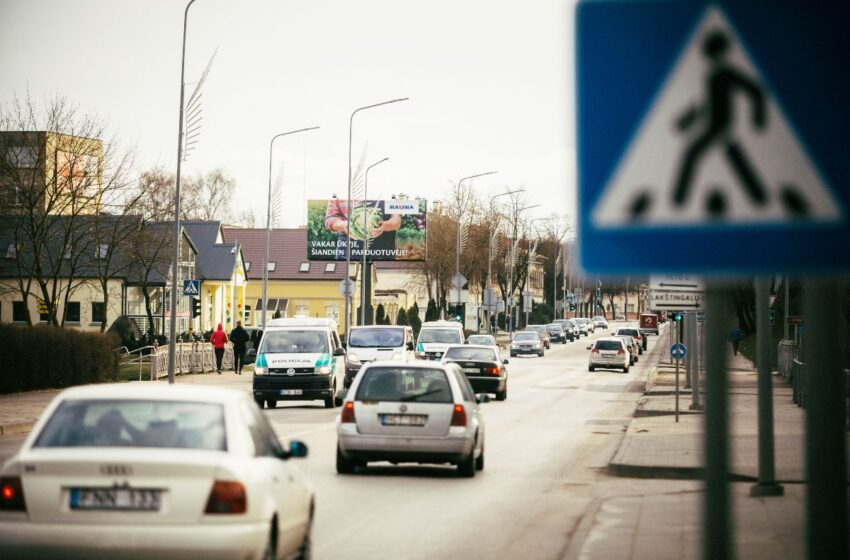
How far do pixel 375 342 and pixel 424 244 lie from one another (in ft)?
163

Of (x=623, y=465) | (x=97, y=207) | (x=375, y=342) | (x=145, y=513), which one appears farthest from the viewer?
(x=97, y=207)

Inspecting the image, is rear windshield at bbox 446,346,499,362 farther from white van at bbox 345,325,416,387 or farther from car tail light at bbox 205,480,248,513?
car tail light at bbox 205,480,248,513

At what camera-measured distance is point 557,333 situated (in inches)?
4461

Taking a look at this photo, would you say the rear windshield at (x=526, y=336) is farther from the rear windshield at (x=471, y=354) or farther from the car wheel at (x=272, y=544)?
the car wheel at (x=272, y=544)

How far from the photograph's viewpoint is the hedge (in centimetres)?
3444

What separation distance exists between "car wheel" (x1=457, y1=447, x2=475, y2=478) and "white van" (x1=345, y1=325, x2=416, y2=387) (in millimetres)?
21001

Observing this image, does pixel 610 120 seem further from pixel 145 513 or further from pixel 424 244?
pixel 424 244

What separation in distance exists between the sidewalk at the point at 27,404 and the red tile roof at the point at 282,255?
228 feet

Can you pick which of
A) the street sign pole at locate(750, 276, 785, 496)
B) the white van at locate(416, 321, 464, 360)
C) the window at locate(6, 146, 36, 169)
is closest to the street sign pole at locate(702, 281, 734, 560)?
the street sign pole at locate(750, 276, 785, 496)

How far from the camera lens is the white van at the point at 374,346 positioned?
130 ft

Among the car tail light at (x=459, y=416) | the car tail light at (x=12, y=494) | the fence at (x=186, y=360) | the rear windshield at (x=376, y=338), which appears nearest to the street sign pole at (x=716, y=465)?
the car tail light at (x=12, y=494)

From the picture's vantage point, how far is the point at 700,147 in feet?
12.2

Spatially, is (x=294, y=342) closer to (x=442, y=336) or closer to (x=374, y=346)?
(x=374, y=346)

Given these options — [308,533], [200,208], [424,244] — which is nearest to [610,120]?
[308,533]
